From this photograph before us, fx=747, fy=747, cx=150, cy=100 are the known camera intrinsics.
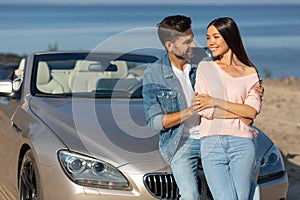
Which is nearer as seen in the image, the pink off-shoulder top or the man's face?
the pink off-shoulder top

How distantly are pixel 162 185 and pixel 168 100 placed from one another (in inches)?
25.9

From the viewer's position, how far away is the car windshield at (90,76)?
22.9 ft

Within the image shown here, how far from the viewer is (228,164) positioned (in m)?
4.42

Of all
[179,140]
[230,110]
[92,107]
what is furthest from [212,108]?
[92,107]

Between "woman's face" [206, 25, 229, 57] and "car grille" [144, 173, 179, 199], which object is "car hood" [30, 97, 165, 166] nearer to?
"car grille" [144, 173, 179, 199]

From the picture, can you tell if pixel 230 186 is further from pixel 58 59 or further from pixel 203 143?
pixel 58 59

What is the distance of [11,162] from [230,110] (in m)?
2.40

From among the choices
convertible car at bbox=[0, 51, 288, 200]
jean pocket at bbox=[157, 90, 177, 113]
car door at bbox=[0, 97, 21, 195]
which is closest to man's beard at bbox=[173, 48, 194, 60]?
jean pocket at bbox=[157, 90, 177, 113]

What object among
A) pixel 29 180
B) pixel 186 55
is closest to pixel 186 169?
pixel 186 55

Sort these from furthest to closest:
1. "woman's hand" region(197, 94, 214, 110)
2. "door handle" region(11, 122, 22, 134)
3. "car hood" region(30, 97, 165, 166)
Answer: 1. "door handle" region(11, 122, 22, 134)
2. "car hood" region(30, 97, 165, 166)
3. "woman's hand" region(197, 94, 214, 110)

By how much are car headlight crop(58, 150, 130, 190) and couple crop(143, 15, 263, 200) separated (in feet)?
1.33

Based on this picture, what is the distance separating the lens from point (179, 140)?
4.66m

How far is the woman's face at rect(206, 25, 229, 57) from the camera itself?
14.7ft

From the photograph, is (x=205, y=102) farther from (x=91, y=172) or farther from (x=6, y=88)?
(x=6, y=88)
